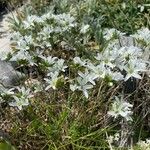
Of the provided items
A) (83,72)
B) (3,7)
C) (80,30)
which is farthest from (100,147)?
(3,7)

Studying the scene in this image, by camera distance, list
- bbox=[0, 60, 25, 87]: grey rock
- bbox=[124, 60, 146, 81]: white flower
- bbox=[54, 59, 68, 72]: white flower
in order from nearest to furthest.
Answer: bbox=[124, 60, 146, 81]: white flower < bbox=[54, 59, 68, 72]: white flower < bbox=[0, 60, 25, 87]: grey rock

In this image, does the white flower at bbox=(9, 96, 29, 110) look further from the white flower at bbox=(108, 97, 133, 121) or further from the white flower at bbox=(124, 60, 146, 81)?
the white flower at bbox=(124, 60, 146, 81)

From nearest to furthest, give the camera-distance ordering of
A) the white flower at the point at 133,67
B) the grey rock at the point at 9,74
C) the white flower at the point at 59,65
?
the white flower at the point at 133,67 < the white flower at the point at 59,65 < the grey rock at the point at 9,74

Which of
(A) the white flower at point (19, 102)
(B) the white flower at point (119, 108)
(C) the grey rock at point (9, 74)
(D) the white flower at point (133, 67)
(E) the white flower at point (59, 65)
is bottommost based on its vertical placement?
(C) the grey rock at point (9, 74)

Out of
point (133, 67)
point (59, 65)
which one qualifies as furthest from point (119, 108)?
point (59, 65)

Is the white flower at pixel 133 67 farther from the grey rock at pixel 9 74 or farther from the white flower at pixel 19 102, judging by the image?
the grey rock at pixel 9 74

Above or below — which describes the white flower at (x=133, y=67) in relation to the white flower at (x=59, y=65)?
below

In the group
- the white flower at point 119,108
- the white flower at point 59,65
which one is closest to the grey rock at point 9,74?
the white flower at point 59,65

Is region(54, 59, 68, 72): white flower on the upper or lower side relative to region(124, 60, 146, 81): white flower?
upper

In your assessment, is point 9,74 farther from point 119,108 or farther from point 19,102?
point 119,108

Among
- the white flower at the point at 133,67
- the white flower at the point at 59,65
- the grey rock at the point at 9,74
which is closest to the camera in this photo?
the white flower at the point at 133,67

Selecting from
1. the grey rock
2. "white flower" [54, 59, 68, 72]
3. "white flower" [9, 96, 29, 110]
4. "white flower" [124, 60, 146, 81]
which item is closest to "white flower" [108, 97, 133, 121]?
"white flower" [124, 60, 146, 81]
